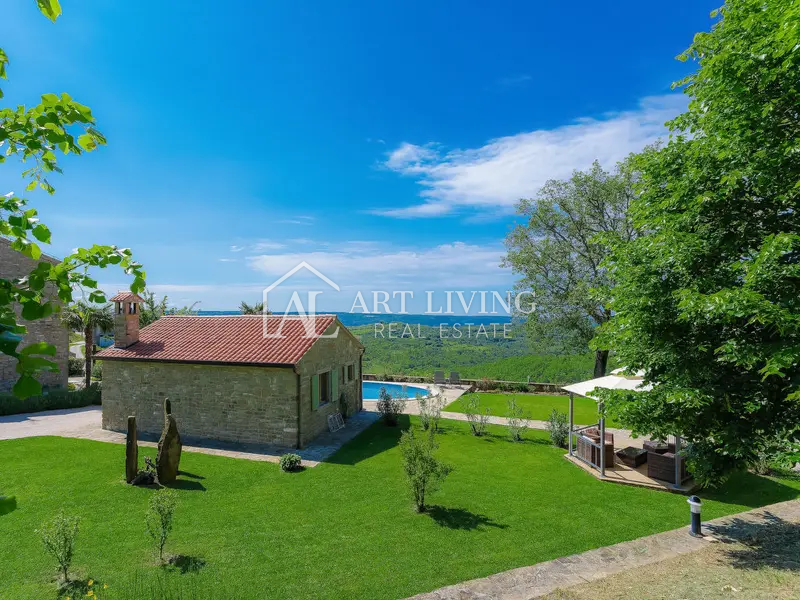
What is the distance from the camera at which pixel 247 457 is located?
14320 millimetres

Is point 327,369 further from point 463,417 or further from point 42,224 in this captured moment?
point 42,224

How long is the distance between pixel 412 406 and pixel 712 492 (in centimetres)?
1401

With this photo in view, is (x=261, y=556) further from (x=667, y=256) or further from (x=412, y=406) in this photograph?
(x=412, y=406)

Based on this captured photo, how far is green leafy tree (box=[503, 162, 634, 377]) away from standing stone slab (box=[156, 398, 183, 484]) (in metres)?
20.3

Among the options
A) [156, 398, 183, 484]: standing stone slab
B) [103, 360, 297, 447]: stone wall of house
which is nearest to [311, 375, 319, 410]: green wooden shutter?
[103, 360, 297, 447]: stone wall of house

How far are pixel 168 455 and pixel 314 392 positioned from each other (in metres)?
5.35

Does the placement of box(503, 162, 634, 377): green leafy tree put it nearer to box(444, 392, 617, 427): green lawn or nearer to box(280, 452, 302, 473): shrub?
box(444, 392, 617, 427): green lawn

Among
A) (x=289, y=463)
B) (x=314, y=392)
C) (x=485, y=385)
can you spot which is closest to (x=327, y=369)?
(x=314, y=392)

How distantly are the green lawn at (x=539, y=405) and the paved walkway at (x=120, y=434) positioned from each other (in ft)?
19.7

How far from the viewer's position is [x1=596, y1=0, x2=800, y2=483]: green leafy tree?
5816 mm

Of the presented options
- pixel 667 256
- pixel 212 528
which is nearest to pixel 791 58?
pixel 667 256

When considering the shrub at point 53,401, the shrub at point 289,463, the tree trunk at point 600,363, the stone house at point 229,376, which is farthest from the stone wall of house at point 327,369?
the tree trunk at point 600,363

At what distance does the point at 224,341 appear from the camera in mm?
17484

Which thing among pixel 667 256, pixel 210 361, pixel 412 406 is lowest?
pixel 412 406
